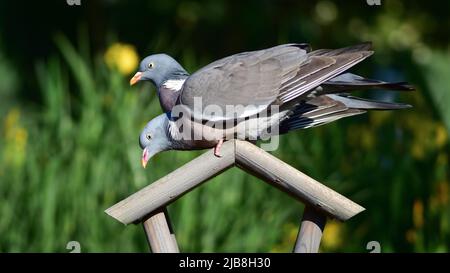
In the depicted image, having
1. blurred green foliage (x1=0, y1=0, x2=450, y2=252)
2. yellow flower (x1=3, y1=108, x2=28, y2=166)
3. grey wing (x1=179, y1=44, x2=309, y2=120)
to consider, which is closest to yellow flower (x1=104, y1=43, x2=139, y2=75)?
blurred green foliage (x1=0, y1=0, x2=450, y2=252)

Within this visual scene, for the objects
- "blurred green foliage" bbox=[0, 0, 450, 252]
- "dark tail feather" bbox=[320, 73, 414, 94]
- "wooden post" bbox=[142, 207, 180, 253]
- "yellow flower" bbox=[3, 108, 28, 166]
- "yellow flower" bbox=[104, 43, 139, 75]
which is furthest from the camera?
"yellow flower" bbox=[104, 43, 139, 75]

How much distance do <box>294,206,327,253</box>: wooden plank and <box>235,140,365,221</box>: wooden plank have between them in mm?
61

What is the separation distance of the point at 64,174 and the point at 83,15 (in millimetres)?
1807

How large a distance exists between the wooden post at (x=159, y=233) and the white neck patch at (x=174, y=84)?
0.29 metres

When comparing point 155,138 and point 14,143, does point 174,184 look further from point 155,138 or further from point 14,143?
point 14,143

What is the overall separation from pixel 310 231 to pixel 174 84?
0.48 metres

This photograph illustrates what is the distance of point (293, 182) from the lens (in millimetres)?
1888

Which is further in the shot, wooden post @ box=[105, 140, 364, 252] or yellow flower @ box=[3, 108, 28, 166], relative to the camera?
yellow flower @ box=[3, 108, 28, 166]

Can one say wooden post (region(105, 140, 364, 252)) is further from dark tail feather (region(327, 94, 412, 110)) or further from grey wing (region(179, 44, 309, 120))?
dark tail feather (region(327, 94, 412, 110))

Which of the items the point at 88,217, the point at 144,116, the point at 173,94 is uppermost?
the point at 173,94

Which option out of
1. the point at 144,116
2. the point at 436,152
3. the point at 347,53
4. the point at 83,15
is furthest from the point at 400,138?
the point at 83,15

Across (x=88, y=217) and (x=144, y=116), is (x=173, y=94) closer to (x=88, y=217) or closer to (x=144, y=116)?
(x=88, y=217)

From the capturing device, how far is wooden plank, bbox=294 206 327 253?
1964mm

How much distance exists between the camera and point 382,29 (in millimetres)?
4969
